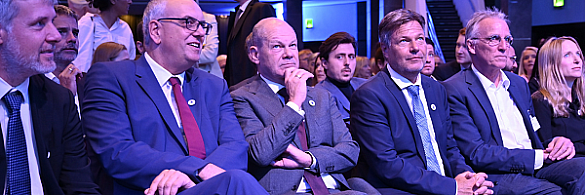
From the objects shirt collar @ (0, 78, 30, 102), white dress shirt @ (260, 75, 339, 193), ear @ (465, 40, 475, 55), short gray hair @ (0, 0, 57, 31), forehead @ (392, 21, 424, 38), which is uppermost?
short gray hair @ (0, 0, 57, 31)

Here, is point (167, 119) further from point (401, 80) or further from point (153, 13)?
point (401, 80)

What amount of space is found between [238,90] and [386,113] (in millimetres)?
757

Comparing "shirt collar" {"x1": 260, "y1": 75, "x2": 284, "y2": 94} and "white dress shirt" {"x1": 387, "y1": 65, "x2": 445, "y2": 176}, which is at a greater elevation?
"shirt collar" {"x1": 260, "y1": 75, "x2": 284, "y2": 94}

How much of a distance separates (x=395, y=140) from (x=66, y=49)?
180cm

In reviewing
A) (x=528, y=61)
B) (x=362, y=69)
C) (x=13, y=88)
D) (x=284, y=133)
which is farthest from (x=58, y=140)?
(x=528, y=61)

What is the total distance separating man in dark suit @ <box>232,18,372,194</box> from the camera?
2.28 metres

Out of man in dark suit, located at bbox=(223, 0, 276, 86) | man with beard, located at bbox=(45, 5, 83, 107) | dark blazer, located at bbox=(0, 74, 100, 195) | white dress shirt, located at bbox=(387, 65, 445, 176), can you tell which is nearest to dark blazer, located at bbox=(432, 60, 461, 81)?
man in dark suit, located at bbox=(223, 0, 276, 86)

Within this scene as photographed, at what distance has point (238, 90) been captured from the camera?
101 inches

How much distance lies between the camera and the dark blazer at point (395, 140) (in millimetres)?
2584

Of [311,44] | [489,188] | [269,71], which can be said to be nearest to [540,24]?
[311,44]

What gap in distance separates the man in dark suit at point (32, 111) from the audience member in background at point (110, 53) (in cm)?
154

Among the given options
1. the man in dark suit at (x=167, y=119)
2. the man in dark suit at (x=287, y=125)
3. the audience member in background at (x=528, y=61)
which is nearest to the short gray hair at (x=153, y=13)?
the man in dark suit at (x=167, y=119)

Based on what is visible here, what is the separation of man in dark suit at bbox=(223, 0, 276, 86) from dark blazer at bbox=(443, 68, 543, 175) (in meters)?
1.36

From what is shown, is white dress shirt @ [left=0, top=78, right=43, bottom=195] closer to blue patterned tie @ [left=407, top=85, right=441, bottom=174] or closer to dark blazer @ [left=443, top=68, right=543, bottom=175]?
Result: blue patterned tie @ [left=407, top=85, right=441, bottom=174]
